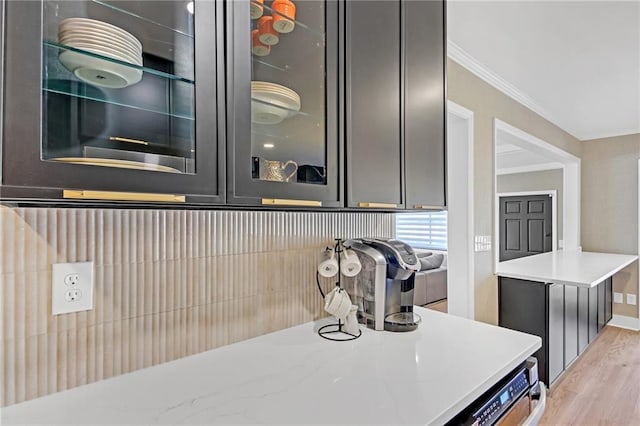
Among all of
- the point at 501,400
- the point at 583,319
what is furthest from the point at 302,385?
the point at 583,319

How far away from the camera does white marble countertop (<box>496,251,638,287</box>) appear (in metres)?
2.62

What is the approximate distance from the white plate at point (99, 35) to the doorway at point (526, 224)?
18.8 feet

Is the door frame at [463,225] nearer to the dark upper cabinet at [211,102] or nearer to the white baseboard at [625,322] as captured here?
the dark upper cabinet at [211,102]

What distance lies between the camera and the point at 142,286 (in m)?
1.05

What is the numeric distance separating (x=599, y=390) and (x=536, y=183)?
3.32 metres

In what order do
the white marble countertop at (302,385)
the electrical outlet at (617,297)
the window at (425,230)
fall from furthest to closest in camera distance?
the window at (425,230), the electrical outlet at (617,297), the white marble countertop at (302,385)

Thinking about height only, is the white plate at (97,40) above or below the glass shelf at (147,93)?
above

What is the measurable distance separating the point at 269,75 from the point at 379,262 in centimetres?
80

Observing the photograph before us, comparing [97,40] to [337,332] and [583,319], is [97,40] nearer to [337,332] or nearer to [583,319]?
[337,332]

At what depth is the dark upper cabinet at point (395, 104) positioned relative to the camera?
115 cm

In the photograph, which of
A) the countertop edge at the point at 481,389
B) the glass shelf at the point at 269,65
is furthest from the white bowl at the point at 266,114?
the countertop edge at the point at 481,389

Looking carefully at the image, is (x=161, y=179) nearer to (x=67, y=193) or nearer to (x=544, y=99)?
(x=67, y=193)

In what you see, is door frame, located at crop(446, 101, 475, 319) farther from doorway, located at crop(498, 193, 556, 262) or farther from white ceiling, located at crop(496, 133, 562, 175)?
doorway, located at crop(498, 193, 556, 262)

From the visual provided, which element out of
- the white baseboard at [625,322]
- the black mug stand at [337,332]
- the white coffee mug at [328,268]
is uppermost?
the white coffee mug at [328,268]
